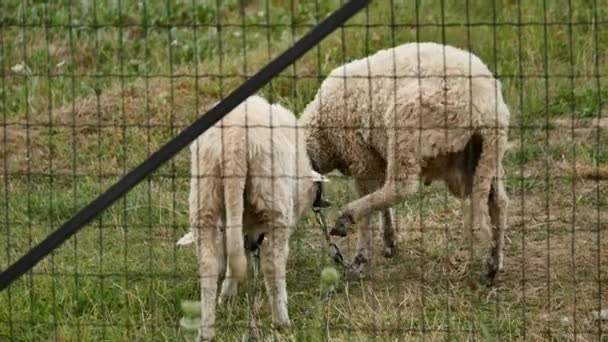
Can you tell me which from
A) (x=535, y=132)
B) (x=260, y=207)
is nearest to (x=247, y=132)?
(x=260, y=207)

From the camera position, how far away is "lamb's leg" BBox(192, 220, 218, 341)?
7.09 m

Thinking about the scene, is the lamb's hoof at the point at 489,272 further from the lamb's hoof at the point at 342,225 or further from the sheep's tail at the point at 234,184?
the sheep's tail at the point at 234,184

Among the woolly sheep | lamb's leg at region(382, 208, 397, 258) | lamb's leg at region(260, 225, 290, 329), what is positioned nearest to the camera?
lamb's leg at region(260, 225, 290, 329)

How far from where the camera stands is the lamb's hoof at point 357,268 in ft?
27.1

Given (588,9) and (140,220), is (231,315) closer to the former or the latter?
(140,220)

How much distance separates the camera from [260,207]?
7.21 metres

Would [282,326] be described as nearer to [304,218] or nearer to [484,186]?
[484,186]

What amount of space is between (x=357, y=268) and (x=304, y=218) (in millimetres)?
713

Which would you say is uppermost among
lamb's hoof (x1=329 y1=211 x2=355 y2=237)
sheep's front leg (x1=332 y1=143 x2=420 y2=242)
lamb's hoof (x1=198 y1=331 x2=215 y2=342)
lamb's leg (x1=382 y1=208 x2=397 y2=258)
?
sheep's front leg (x1=332 y1=143 x2=420 y2=242)

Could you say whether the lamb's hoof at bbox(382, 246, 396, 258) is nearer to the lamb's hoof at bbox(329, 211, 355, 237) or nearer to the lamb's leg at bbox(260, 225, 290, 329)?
the lamb's hoof at bbox(329, 211, 355, 237)

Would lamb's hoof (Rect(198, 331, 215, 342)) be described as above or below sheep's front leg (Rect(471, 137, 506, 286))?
below

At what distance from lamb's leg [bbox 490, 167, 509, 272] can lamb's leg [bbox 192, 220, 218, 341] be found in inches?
66.6

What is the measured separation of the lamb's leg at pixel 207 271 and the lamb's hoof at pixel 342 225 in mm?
863

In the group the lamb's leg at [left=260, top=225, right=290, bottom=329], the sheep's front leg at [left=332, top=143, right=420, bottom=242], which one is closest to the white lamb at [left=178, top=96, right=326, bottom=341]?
the lamb's leg at [left=260, top=225, right=290, bottom=329]
